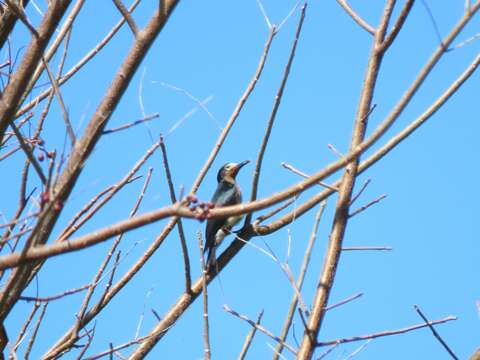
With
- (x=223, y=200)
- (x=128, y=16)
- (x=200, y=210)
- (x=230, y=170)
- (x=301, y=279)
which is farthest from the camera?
(x=230, y=170)

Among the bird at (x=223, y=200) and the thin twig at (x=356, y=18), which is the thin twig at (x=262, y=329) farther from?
the bird at (x=223, y=200)

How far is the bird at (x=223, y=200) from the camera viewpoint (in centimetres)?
766

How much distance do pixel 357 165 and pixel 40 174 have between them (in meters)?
1.27

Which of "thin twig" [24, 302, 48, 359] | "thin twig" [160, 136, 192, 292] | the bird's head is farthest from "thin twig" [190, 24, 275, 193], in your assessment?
the bird's head

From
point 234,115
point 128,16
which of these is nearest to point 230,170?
point 234,115

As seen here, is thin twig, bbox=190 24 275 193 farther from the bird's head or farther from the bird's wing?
the bird's head

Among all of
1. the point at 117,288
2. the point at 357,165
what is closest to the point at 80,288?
the point at 117,288

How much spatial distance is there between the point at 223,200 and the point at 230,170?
2.45ft

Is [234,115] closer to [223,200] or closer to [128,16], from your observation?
[128,16]

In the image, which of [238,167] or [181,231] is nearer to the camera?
[181,231]

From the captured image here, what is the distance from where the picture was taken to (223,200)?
8.83 m

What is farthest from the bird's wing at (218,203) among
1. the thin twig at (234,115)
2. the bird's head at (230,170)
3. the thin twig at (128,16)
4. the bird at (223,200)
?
the thin twig at (128,16)

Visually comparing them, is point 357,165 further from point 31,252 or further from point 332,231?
point 31,252

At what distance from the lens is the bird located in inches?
301
